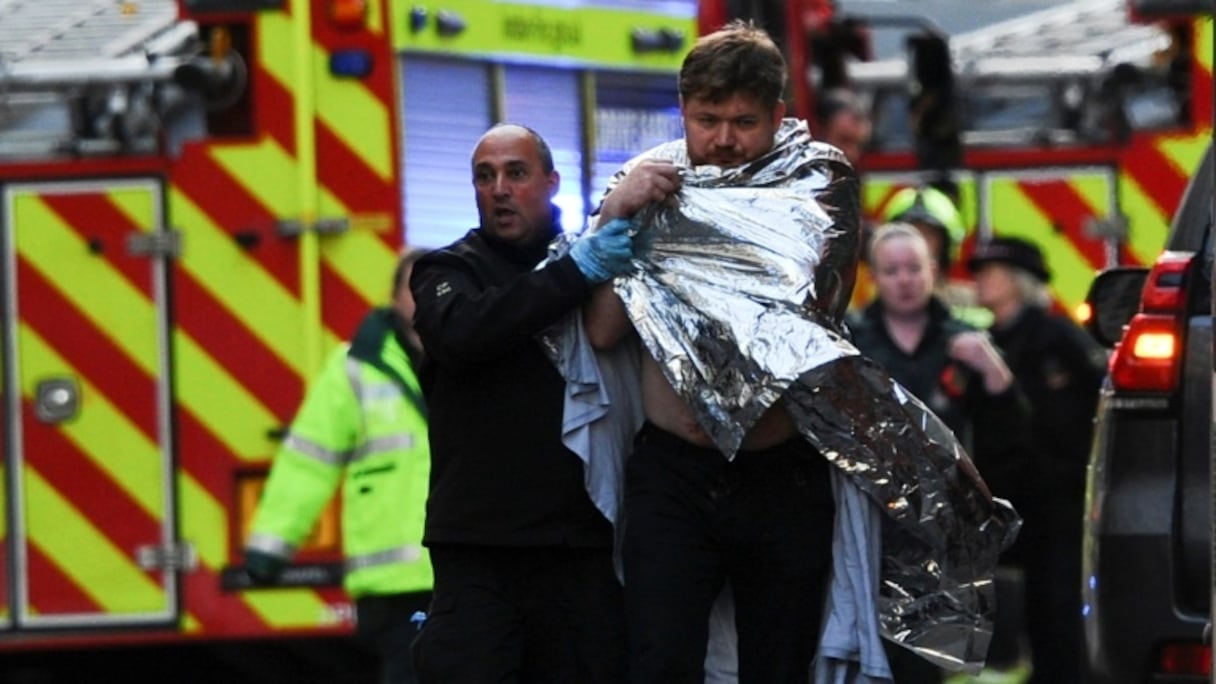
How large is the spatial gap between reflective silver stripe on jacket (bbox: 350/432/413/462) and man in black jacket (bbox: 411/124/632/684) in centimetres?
259

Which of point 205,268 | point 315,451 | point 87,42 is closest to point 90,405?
point 205,268

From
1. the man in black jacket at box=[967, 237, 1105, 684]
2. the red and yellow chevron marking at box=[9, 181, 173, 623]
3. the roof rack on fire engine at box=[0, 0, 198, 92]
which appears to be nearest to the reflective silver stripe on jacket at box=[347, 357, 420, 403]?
the red and yellow chevron marking at box=[9, 181, 173, 623]

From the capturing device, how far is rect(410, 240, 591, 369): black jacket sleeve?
19.3ft

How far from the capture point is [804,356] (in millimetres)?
5809

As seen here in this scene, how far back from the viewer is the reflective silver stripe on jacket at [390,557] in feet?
28.5

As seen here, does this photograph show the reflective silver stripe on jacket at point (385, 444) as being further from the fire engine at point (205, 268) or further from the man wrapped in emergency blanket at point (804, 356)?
the man wrapped in emergency blanket at point (804, 356)

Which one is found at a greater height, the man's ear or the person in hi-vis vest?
the man's ear

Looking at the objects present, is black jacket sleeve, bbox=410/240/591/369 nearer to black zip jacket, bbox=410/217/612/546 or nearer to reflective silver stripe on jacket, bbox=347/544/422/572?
black zip jacket, bbox=410/217/612/546

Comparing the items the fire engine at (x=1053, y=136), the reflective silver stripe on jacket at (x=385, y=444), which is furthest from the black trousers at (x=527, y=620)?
the fire engine at (x=1053, y=136)

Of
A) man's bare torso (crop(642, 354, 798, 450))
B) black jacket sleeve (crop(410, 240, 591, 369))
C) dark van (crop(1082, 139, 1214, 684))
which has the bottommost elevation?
dark van (crop(1082, 139, 1214, 684))

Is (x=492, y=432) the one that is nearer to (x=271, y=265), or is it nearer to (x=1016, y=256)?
(x=271, y=265)

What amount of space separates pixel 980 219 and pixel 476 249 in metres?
6.37

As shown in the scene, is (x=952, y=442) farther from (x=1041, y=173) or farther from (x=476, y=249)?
(x=1041, y=173)

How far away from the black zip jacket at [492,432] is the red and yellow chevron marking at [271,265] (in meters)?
3.58
